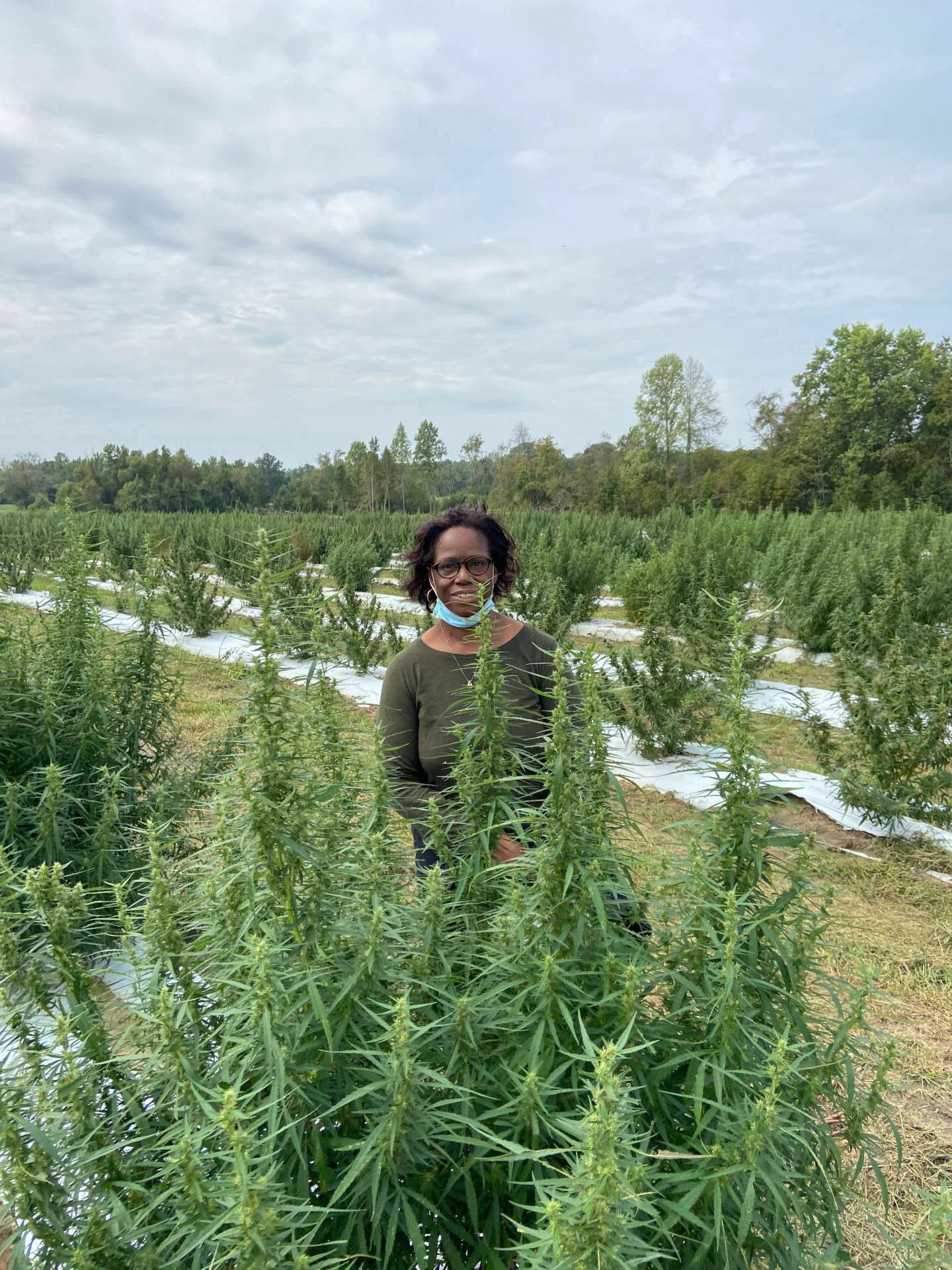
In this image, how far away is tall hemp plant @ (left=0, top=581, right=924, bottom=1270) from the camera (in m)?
0.92

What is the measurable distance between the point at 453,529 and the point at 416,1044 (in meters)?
1.88

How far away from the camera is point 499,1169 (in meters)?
1.05

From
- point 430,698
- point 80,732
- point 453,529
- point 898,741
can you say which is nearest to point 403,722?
point 430,698

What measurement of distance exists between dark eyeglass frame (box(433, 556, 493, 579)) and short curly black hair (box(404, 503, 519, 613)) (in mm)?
72

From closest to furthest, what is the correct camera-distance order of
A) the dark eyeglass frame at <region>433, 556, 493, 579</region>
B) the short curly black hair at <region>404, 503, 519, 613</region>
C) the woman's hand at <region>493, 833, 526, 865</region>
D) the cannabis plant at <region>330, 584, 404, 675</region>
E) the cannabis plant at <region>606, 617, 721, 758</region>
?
the woman's hand at <region>493, 833, 526, 865</region>
the dark eyeglass frame at <region>433, 556, 493, 579</region>
the short curly black hair at <region>404, 503, 519, 613</region>
the cannabis plant at <region>606, 617, 721, 758</region>
the cannabis plant at <region>330, 584, 404, 675</region>

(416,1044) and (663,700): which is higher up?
(416,1044)

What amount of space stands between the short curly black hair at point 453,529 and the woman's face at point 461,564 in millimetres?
42

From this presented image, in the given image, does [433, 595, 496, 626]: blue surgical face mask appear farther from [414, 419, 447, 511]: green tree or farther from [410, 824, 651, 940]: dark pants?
[414, 419, 447, 511]: green tree

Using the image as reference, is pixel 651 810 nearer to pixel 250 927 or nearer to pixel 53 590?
pixel 53 590

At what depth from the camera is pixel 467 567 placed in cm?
Answer: 252

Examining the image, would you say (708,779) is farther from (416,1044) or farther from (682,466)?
(682,466)

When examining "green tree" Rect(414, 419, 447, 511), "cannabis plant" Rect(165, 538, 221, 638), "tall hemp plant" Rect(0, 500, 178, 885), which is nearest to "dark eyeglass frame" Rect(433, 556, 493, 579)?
"tall hemp plant" Rect(0, 500, 178, 885)

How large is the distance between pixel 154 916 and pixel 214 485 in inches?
2098

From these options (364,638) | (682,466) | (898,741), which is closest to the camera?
(898,741)
